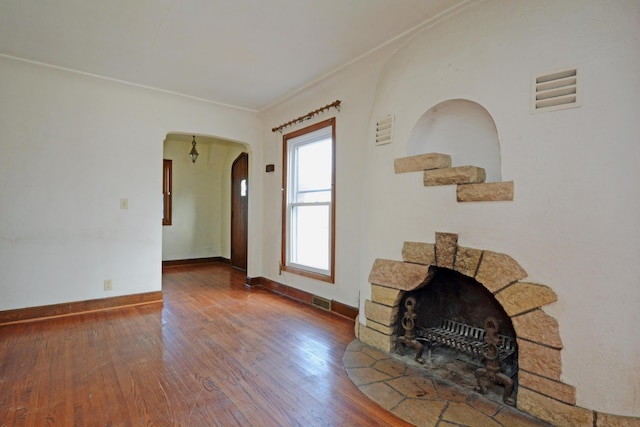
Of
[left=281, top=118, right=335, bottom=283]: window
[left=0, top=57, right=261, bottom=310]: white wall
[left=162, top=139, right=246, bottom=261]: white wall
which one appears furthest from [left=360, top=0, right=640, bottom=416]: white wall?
[left=162, top=139, right=246, bottom=261]: white wall

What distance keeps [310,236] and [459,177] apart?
232 cm

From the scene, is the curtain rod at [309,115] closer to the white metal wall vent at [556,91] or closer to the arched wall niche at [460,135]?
the arched wall niche at [460,135]

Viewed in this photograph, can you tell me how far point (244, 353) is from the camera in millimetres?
2619

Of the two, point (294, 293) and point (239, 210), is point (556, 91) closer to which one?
point (294, 293)

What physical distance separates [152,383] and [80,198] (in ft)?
8.23

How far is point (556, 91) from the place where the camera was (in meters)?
1.78

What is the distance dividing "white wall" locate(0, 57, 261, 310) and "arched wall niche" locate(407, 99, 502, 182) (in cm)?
314

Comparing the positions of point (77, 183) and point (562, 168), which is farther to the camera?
point (77, 183)

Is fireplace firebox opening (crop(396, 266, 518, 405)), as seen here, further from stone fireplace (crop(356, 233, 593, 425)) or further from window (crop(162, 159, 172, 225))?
window (crop(162, 159, 172, 225))

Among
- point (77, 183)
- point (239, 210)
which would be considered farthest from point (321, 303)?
point (239, 210)

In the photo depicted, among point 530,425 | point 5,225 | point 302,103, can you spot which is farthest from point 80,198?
point 530,425

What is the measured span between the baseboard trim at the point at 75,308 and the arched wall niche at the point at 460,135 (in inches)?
139

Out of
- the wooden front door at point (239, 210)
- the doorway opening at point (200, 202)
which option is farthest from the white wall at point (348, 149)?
the doorway opening at point (200, 202)

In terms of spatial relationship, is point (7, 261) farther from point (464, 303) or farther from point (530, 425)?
point (530, 425)
